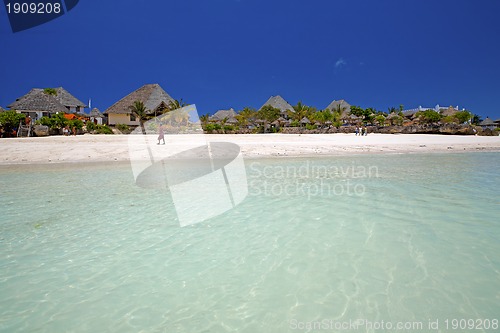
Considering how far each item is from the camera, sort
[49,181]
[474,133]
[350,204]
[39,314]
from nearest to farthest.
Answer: [39,314] < [350,204] < [49,181] < [474,133]

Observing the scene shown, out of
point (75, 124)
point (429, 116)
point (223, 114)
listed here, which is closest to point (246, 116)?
point (223, 114)

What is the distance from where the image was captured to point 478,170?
1109cm

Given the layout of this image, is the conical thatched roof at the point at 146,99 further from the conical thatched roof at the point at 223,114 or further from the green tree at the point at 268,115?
the conical thatched roof at the point at 223,114

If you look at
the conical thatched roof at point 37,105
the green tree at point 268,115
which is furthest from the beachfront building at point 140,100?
the green tree at point 268,115

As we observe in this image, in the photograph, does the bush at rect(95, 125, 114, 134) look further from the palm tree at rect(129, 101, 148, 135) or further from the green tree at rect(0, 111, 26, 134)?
the palm tree at rect(129, 101, 148, 135)

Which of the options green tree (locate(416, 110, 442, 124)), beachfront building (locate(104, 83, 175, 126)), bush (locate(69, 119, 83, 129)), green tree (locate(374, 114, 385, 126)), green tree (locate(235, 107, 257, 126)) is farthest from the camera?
green tree (locate(416, 110, 442, 124))

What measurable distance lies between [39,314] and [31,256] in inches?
61.0

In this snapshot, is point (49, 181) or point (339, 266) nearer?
point (339, 266)

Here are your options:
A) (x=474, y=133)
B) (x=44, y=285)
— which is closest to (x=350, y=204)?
(x=44, y=285)

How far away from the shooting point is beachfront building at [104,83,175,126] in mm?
43562

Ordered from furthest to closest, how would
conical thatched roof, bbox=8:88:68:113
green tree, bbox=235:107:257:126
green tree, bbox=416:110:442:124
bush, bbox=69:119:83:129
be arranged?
green tree, bbox=416:110:442:124 → green tree, bbox=235:107:257:126 → conical thatched roof, bbox=8:88:68:113 → bush, bbox=69:119:83:129

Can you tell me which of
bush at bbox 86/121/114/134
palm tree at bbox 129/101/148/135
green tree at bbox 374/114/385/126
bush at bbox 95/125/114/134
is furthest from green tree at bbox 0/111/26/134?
green tree at bbox 374/114/385/126

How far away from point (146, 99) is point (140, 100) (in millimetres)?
942

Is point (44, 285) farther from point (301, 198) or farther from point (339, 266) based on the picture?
point (301, 198)
